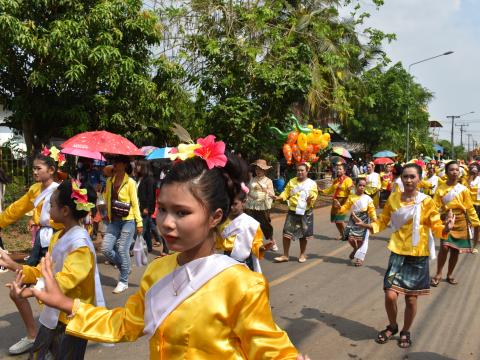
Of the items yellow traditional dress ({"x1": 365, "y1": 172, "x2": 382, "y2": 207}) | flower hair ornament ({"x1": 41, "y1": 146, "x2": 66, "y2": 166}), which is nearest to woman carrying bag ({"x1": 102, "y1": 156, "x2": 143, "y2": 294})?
flower hair ornament ({"x1": 41, "y1": 146, "x2": 66, "y2": 166})

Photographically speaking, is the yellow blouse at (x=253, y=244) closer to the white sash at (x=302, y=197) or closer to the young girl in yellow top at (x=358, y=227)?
the white sash at (x=302, y=197)

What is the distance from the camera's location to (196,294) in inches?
71.9

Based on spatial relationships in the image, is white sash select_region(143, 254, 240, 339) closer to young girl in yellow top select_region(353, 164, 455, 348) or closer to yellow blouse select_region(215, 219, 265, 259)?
yellow blouse select_region(215, 219, 265, 259)

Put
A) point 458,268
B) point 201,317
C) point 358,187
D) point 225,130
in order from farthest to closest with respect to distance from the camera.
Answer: point 225,130 → point 358,187 → point 458,268 → point 201,317

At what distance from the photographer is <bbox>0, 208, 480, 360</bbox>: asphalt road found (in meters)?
4.29

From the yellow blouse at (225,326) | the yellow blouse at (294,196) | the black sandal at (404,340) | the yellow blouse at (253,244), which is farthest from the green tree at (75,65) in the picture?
the yellow blouse at (225,326)

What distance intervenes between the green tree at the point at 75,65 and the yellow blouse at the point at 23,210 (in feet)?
15.8

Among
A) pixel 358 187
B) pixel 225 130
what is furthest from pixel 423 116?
pixel 358 187

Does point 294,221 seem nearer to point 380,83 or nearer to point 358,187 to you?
point 358,187

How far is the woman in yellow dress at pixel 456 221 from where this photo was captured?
6.54 metres

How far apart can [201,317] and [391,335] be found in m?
3.35

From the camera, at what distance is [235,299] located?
180 centimetres

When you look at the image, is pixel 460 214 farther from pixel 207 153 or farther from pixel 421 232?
pixel 207 153

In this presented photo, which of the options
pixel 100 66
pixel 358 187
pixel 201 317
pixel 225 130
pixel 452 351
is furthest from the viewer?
pixel 225 130
